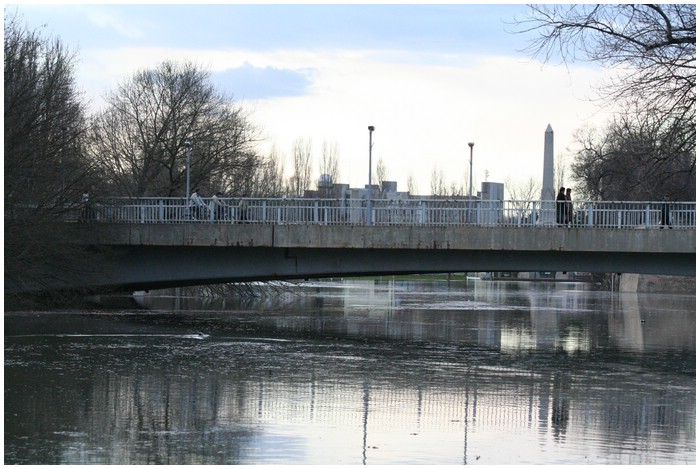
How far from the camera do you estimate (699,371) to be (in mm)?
22484

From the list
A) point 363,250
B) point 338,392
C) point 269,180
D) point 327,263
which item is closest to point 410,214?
point 363,250

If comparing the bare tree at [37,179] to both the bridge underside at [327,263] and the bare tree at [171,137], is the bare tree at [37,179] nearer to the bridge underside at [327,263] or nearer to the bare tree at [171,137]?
the bridge underside at [327,263]

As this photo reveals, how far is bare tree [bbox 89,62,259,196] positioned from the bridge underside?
19293mm

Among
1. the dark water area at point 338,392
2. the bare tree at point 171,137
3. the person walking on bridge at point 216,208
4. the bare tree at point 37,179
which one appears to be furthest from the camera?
the bare tree at point 171,137

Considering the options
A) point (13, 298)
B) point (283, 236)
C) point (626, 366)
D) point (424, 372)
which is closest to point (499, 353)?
point (626, 366)

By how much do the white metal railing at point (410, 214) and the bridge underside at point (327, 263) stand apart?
3.41ft

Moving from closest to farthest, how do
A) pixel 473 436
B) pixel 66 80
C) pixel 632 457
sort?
pixel 632 457 → pixel 473 436 → pixel 66 80

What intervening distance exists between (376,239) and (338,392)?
17.0 meters

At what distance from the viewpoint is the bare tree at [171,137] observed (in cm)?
6350

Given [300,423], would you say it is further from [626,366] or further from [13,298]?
[13,298]

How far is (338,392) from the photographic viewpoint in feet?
74.2

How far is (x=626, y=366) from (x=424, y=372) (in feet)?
19.3

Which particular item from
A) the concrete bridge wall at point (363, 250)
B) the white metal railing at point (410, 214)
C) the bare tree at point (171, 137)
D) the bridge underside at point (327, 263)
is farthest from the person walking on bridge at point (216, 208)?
the bare tree at point (171, 137)

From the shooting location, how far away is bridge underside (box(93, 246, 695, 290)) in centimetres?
3916
